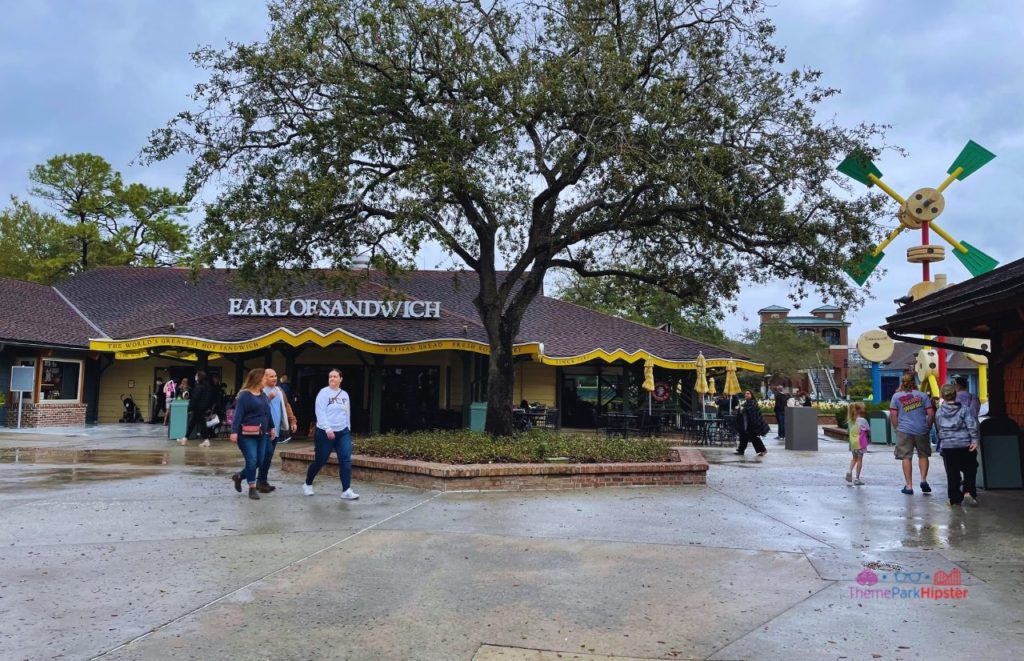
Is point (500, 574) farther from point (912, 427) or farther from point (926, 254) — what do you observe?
point (926, 254)

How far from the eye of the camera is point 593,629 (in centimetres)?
483

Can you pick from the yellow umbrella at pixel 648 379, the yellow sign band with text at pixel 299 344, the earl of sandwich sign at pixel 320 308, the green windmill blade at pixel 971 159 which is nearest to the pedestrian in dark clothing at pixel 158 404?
the earl of sandwich sign at pixel 320 308

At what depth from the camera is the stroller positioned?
2583 centimetres

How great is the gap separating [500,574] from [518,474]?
4.37m

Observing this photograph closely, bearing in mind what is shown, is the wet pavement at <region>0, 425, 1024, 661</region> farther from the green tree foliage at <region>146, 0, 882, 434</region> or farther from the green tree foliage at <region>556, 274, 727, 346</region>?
the green tree foliage at <region>556, 274, 727, 346</region>

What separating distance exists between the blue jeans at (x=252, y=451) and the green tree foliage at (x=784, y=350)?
170ft

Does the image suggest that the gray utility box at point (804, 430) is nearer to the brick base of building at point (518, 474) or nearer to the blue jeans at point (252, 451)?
the brick base of building at point (518, 474)

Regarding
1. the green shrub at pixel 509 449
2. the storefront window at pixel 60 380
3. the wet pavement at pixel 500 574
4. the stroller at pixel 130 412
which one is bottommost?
the wet pavement at pixel 500 574

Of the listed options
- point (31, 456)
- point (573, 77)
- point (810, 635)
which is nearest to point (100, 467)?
point (31, 456)

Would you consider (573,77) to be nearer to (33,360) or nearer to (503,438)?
(503,438)

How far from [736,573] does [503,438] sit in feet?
24.5

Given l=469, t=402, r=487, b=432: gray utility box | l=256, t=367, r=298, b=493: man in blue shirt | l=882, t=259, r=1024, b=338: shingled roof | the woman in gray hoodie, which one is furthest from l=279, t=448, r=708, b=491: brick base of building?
l=469, t=402, r=487, b=432: gray utility box

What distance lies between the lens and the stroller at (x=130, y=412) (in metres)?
25.8

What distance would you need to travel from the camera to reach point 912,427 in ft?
34.6
